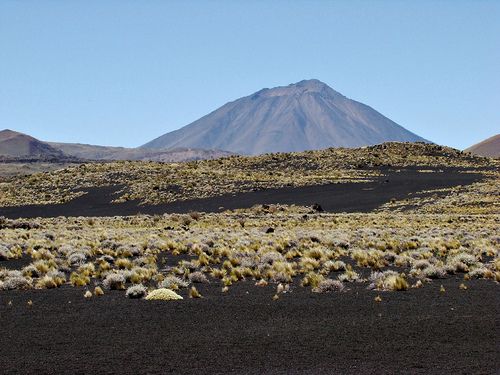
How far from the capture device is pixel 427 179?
8756 cm

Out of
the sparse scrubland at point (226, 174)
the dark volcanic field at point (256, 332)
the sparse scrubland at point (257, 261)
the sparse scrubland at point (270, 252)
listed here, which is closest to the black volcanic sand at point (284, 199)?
the sparse scrubland at point (226, 174)

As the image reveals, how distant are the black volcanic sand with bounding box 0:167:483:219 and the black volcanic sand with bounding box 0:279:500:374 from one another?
1856 inches

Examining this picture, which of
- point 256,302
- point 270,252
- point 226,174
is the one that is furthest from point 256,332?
point 226,174

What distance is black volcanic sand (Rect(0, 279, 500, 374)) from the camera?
11508mm

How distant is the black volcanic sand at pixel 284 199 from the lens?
2729 inches

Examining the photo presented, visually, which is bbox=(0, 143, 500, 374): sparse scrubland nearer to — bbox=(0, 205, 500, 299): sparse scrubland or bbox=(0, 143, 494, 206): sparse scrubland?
bbox=(0, 205, 500, 299): sparse scrubland

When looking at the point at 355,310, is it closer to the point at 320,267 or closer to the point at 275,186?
the point at 320,267

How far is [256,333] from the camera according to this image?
13.9 metres

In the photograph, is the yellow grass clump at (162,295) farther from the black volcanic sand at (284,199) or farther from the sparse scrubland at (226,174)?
the sparse scrubland at (226,174)

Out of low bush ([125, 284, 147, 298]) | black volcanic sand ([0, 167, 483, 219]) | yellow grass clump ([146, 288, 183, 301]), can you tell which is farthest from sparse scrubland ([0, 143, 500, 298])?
black volcanic sand ([0, 167, 483, 219])

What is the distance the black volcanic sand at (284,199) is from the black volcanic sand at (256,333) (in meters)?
47.1

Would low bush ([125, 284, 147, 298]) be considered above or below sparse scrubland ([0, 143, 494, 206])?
below

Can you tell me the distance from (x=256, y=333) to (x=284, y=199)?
5973 centimetres

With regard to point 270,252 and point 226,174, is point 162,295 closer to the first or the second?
point 270,252
